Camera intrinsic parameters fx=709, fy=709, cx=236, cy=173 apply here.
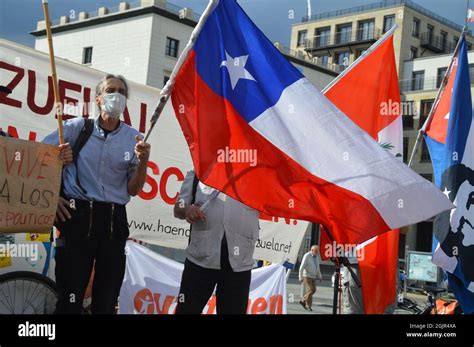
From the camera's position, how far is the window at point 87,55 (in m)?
22.4

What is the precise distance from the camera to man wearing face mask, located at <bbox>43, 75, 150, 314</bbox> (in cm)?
398

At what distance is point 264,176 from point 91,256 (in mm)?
1166

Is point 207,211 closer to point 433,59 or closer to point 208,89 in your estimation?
point 208,89

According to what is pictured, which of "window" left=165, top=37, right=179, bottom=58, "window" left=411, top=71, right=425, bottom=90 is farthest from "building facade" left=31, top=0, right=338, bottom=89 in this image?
"window" left=411, top=71, right=425, bottom=90

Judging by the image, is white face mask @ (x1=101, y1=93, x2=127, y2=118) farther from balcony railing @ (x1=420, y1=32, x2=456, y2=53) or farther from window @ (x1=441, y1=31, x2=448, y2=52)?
window @ (x1=441, y1=31, x2=448, y2=52)

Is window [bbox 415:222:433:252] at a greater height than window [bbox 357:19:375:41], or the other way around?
window [bbox 357:19:375:41]

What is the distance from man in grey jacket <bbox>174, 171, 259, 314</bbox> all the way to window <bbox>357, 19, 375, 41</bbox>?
54.8m

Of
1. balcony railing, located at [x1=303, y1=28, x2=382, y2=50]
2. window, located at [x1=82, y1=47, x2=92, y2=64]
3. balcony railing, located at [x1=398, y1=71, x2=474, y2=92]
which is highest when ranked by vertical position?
balcony railing, located at [x1=303, y1=28, x2=382, y2=50]

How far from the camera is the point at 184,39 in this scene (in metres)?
35.0

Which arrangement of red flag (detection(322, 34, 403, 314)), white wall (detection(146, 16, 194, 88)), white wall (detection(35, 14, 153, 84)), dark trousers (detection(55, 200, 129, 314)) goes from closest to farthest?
dark trousers (detection(55, 200, 129, 314))
red flag (detection(322, 34, 403, 314))
white wall (detection(35, 14, 153, 84))
white wall (detection(146, 16, 194, 88))

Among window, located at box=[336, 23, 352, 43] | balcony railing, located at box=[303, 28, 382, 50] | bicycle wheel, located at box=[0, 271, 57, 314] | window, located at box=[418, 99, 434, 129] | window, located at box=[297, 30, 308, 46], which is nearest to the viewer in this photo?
bicycle wheel, located at box=[0, 271, 57, 314]

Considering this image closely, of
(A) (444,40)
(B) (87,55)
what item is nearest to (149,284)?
(B) (87,55)

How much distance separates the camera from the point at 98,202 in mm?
4066

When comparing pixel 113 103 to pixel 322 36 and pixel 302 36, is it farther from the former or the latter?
pixel 302 36
